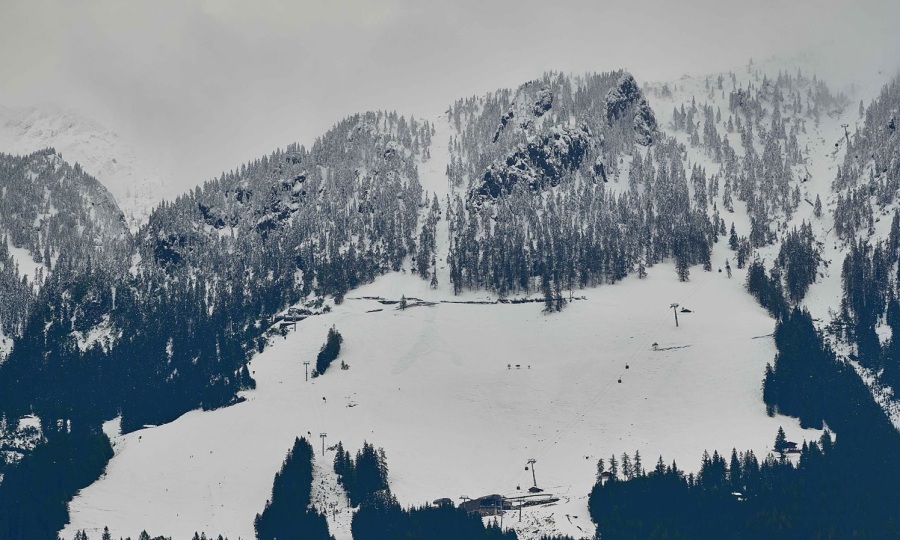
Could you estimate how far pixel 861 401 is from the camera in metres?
198

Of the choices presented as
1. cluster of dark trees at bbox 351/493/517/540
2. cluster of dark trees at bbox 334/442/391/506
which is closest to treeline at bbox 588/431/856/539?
cluster of dark trees at bbox 351/493/517/540

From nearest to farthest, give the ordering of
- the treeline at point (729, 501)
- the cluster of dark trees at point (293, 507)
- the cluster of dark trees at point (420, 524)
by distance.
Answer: the treeline at point (729, 501) → the cluster of dark trees at point (420, 524) → the cluster of dark trees at point (293, 507)

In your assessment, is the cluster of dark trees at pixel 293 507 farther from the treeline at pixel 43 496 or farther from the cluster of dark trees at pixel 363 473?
the treeline at pixel 43 496

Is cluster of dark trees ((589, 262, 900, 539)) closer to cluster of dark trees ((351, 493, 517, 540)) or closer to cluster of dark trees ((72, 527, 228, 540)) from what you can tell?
cluster of dark trees ((351, 493, 517, 540))

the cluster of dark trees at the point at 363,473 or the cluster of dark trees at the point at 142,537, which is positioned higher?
the cluster of dark trees at the point at 363,473

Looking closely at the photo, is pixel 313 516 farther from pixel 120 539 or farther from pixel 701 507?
pixel 701 507

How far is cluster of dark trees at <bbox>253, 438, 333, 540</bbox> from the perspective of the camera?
172750 millimetres

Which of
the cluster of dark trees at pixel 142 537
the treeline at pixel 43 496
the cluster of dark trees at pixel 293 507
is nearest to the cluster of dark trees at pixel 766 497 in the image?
the cluster of dark trees at pixel 293 507

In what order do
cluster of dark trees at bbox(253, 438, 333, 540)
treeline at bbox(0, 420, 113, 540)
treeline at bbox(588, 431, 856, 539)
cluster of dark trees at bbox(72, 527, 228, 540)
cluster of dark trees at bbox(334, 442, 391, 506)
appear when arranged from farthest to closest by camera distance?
1. cluster of dark trees at bbox(334, 442, 391, 506)
2. treeline at bbox(0, 420, 113, 540)
3. cluster of dark trees at bbox(253, 438, 333, 540)
4. cluster of dark trees at bbox(72, 527, 228, 540)
5. treeline at bbox(588, 431, 856, 539)

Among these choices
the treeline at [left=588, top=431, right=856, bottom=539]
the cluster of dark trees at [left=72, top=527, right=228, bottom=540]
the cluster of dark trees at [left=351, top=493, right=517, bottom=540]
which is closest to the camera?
the treeline at [left=588, top=431, right=856, bottom=539]

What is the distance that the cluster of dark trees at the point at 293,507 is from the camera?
172750 mm

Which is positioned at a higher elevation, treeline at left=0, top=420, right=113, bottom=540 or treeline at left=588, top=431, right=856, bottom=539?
treeline at left=0, top=420, right=113, bottom=540

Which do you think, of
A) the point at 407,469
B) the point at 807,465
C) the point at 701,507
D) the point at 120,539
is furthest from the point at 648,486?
the point at 120,539

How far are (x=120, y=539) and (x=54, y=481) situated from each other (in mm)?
30025
